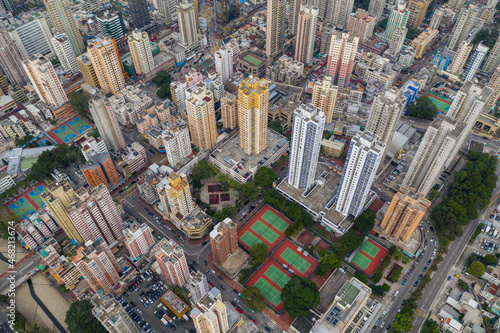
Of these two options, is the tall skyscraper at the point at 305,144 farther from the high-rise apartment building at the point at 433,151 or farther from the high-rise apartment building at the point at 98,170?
the high-rise apartment building at the point at 98,170

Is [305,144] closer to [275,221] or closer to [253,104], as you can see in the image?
[253,104]

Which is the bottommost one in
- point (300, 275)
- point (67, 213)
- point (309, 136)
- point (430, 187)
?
point (300, 275)

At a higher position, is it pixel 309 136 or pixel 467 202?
pixel 309 136

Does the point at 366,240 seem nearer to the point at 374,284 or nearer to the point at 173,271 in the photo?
the point at 374,284

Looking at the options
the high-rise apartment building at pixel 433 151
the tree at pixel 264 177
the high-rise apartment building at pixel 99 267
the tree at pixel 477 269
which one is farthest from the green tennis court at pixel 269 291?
the tree at pixel 477 269

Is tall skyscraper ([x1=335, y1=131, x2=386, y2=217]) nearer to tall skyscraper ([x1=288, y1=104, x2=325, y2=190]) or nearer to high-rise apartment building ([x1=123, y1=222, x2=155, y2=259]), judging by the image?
tall skyscraper ([x1=288, y1=104, x2=325, y2=190])

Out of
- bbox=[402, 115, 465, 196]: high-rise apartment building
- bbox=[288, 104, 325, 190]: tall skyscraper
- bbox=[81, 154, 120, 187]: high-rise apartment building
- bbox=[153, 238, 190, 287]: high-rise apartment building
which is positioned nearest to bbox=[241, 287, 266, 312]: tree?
bbox=[153, 238, 190, 287]: high-rise apartment building

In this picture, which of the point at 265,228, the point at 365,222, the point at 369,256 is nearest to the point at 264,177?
the point at 265,228

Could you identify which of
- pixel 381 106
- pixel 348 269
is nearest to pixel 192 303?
pixel 348 269

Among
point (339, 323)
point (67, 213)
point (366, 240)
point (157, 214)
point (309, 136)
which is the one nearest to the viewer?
point (339, 323)

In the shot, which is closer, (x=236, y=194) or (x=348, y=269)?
(x=348, y=269)
